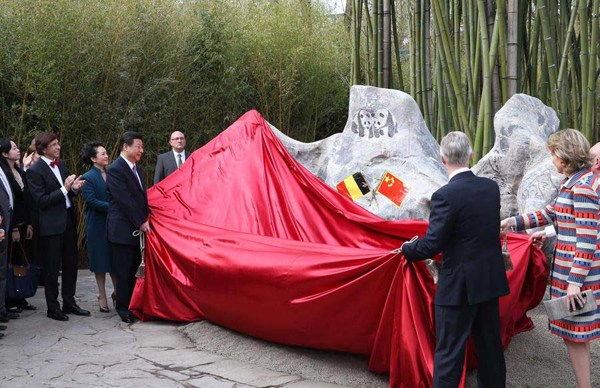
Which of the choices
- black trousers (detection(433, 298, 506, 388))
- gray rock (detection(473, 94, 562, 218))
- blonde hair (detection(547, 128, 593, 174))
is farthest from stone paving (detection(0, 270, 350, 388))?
gray rock (detection(473, 94, 562, 218))

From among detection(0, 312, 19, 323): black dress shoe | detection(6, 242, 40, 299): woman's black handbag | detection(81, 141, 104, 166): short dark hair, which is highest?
detection(81, 141, 104, 166): short dark hair

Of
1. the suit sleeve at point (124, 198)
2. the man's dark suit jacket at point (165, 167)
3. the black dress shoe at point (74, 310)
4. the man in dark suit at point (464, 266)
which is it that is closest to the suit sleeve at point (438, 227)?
the man in dark suit at point (464, 266)

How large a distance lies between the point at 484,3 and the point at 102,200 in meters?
2.81

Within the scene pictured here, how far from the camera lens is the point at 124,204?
4.28m

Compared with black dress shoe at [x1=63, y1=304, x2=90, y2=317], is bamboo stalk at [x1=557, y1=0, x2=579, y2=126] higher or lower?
higher

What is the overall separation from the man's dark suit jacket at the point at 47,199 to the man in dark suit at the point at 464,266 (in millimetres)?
2465

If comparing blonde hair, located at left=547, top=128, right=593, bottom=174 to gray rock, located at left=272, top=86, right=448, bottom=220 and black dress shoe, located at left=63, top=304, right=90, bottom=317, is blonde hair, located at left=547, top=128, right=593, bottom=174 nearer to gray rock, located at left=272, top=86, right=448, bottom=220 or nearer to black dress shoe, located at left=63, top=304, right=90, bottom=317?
gray rock, located at left=272, top=86, right=448, bottom=220

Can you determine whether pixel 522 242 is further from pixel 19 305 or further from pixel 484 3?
pixel 19 305

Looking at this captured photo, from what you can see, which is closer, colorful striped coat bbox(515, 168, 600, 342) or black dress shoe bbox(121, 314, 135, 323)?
colorful striped coat bbox(515, 168, 600, 342)

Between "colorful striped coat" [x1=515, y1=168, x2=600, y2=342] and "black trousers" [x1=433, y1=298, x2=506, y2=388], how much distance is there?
318mm

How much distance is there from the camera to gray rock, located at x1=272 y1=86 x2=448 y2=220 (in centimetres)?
455

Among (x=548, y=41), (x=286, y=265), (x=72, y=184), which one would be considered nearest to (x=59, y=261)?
(x=72, y=184)

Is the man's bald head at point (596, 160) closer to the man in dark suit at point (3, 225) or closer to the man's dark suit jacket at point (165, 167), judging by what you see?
the man in dark suit at point (3, 225)

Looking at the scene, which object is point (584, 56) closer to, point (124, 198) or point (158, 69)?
point (124, 198)
